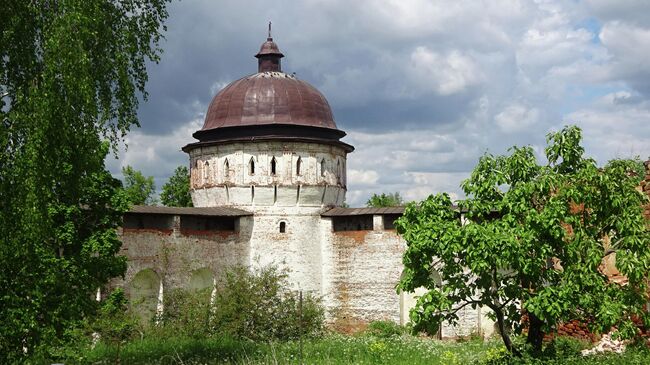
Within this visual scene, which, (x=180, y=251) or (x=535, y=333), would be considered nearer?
(x=535, y=333)

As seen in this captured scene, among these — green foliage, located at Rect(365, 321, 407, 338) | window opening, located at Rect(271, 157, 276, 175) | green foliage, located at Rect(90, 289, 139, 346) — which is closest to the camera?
green foliage, located at Rect(90, 289, 139, 346)

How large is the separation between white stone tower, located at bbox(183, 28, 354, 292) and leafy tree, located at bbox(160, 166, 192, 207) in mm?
7195

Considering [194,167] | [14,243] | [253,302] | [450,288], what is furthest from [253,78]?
[14,243]

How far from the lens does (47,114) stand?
29.2ft

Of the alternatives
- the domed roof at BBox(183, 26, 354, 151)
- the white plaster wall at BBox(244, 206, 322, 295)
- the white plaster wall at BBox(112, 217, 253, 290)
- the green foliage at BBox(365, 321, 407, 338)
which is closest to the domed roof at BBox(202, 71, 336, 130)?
the domed roof at BBox(183, 26, 354, 151)

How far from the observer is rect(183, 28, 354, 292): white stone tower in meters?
24.2

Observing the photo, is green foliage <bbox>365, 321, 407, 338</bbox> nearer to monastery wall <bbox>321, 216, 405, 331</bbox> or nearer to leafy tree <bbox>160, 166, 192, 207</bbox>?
monastery wall <bbox>321, 216, 405, 331</bbox>

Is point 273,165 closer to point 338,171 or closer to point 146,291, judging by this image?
point 338,171

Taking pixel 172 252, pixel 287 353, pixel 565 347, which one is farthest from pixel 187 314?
pixel 565 347

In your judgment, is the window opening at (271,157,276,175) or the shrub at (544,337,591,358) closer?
the shrub at (544,337,591,358)

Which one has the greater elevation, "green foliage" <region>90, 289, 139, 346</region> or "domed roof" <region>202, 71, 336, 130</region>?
"domed roof" <region>202, 71, 336, 130</region>

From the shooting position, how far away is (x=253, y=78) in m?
25.6

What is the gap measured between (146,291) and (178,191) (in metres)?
11.7

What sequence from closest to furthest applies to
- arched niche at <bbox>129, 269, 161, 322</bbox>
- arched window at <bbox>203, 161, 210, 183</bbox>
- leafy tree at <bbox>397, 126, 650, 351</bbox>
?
leafy tree at <bbox>397, 126, 650, 351</bbox>, arched niche at <bbox>129, 269, 161, 322</bbox>, arched window at <bbox>203, 161, 210, 183</bbox>
